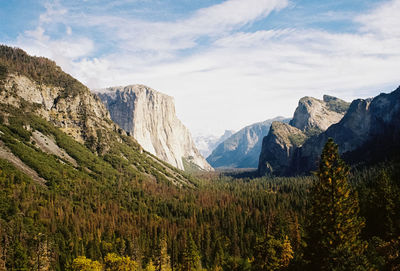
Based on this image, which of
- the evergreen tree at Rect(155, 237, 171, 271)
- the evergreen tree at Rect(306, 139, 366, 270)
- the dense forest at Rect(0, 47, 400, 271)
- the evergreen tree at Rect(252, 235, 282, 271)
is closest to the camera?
the evergreen tree at Rect(306, 139, 366, 270)

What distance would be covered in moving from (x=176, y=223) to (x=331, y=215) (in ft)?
393

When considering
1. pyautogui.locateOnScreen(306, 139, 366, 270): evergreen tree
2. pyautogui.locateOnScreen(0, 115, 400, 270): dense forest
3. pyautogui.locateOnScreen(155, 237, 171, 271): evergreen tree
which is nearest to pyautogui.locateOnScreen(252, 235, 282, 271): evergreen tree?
pyautogui.locateOnScreen(0, 115, 400, 270): dense forest

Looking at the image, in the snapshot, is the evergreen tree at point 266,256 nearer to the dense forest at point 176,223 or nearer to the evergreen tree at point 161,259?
the dense forest at point 176,223

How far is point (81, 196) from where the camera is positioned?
151750 millimetres

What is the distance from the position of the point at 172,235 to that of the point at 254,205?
217 ft

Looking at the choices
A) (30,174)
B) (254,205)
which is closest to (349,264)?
(254,205)

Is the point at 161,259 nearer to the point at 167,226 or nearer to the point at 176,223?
the point at 167,226

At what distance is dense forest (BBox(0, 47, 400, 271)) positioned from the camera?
112 ft

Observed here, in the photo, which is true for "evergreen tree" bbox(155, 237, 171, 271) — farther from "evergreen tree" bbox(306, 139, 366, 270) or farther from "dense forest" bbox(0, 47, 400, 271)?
"evergreen tree" bbox(306, 139, 366, 270)

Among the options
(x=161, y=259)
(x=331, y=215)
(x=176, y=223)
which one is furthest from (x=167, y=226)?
(x=331, y=215)

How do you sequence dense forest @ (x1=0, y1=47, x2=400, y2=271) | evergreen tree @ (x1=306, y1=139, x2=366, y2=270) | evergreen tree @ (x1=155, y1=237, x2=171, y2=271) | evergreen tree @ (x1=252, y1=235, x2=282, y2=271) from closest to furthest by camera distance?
evergreen tree @ (x1=306, y1=139, x2=366, y2=270) → dense forest @ (x1=0, y1=47, x2=400, y2=271) → evergreen tree @ (x1=252, y1=235, x2=282, y2=271) → evergreen tree @ (x1=155, y1=237, x2=171, y2=271)

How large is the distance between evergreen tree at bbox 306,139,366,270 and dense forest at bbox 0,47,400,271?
0.12 meters

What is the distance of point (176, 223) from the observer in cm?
14425

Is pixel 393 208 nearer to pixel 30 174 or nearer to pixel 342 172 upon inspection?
pixel 342 172
